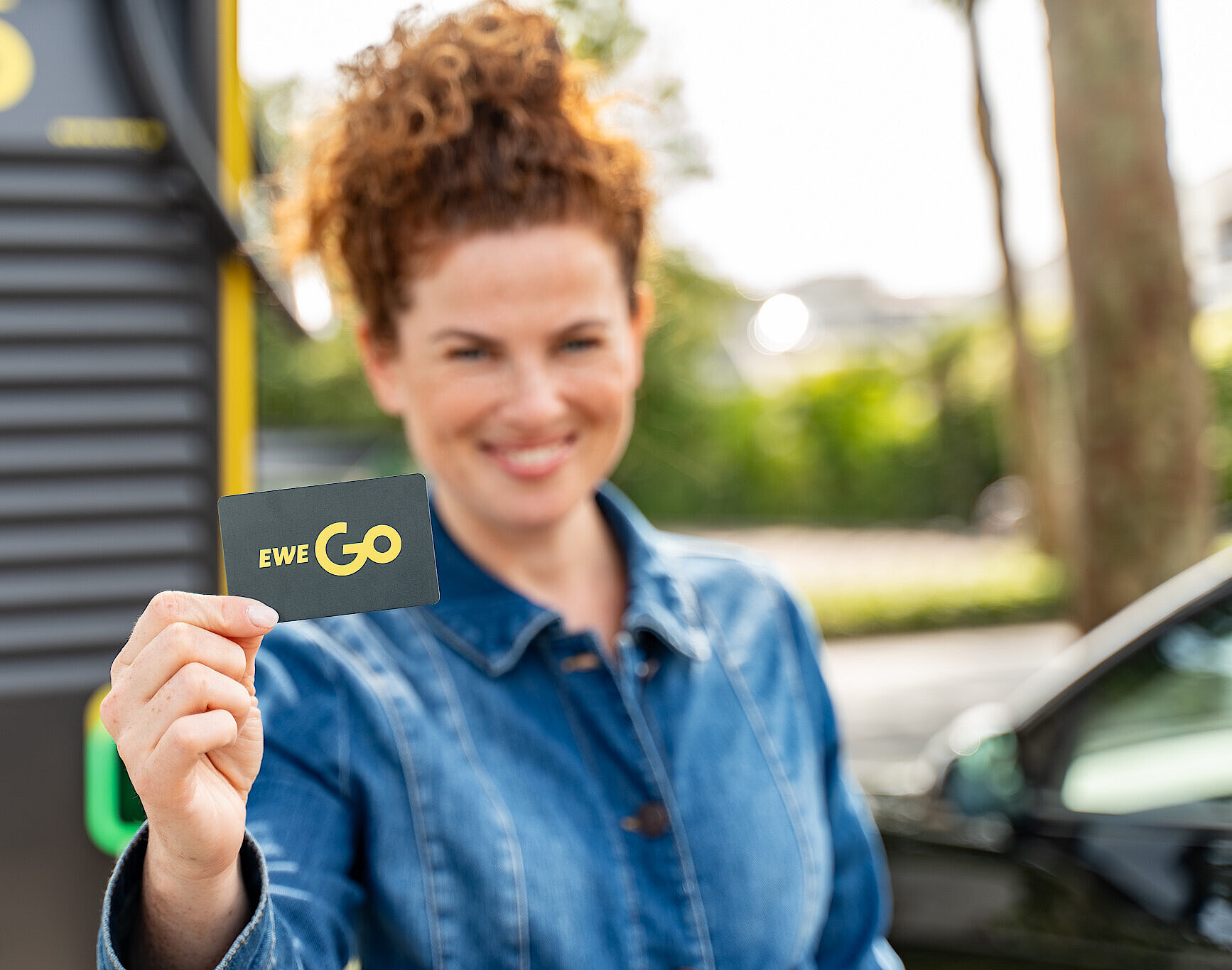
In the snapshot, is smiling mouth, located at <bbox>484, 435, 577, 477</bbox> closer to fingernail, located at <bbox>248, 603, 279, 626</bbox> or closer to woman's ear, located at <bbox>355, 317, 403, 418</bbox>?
woman's ear, located at <bbox>355, 317, 403, 418</bbox>

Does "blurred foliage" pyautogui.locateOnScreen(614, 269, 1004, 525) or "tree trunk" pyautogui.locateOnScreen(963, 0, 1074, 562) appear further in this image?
"blurred foliage" pyautogui.locateOnScreen(614, 269, 1004, 525)

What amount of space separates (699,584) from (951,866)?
3.12ft

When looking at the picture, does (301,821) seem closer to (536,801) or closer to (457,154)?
(536,801)

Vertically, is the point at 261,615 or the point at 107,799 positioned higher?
the point at 261,615

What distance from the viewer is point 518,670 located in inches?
49.7

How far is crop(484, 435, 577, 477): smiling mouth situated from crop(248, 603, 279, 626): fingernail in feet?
1.61

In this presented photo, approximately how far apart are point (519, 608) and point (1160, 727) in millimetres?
1413

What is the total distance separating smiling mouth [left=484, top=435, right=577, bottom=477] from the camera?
1.28 m

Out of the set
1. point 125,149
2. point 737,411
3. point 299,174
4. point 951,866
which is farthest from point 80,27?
point 737,411

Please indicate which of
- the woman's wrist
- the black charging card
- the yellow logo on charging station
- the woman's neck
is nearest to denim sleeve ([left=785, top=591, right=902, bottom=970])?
the woman's neck

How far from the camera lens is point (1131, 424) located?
4.04 meters

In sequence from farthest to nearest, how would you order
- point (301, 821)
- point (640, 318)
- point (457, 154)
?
point (640, 318), point (457, 154), point (301, 821)

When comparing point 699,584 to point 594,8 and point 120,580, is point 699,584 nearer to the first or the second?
point 120,580

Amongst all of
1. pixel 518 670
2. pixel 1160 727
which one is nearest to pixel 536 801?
pixel 518 670
